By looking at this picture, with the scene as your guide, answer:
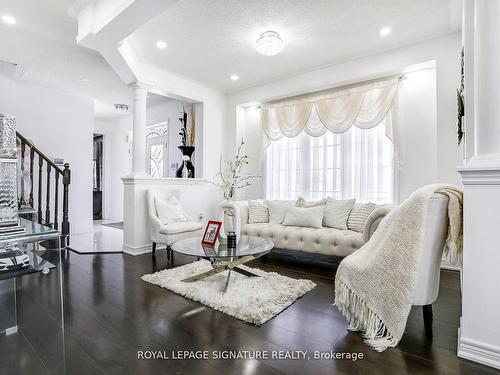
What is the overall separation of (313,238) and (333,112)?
1.93m

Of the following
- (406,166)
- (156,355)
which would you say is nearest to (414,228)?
(156,355)

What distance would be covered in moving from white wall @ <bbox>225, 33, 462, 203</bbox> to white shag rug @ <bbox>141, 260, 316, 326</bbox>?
2.07 m

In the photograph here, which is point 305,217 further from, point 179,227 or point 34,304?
point 34,304

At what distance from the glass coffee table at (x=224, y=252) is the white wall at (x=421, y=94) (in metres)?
2.20

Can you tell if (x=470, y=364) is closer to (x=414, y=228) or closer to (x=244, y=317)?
(x=414, y=228)

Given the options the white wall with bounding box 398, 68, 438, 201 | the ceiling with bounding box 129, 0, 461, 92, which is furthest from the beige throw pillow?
the ceiling with bounding box 129, 0, 461, 92

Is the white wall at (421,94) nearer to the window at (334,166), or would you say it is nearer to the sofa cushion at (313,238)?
the window at (334,166)

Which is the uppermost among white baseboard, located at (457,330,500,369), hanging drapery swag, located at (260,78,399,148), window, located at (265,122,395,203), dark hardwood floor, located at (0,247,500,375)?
hanging drapery swag, located at (260,78,399,148)

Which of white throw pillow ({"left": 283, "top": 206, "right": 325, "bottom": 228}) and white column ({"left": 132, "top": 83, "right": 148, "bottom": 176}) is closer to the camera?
white throw pillow ({"left": 283, "top": 206, "right": 325, "bottom": 228})

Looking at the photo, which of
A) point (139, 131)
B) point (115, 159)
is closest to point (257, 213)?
point (139, 131)

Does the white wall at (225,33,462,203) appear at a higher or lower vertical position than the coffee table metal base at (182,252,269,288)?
higher

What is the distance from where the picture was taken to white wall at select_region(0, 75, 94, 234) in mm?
5043

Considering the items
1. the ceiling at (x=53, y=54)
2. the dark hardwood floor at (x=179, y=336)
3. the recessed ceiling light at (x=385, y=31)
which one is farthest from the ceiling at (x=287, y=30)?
the dark hardwood floor at (x=179, y=336)

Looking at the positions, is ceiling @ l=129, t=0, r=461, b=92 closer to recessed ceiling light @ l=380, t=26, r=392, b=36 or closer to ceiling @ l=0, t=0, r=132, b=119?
recessed ceiling light @ l=380, t=26, r=392, b=36
